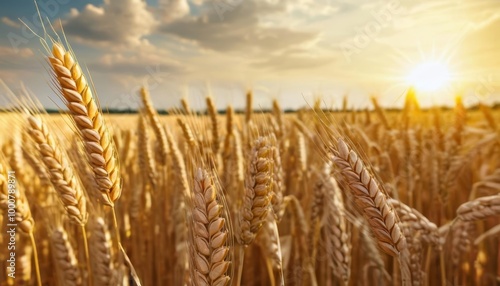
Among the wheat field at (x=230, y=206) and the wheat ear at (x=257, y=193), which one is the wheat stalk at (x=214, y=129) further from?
the wheat ear at (x=257, y=193)

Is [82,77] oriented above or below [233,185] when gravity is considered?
above

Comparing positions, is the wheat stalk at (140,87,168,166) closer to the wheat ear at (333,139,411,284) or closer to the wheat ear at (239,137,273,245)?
the wheat ear at (239,137,273,245)

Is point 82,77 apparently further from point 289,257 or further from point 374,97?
point 374,97

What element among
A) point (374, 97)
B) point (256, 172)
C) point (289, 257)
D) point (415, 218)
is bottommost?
point (289, 257)

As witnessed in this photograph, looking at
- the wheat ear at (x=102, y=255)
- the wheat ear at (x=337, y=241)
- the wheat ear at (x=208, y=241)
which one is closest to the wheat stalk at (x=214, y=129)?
the wheat ear at (x=337, y=241)

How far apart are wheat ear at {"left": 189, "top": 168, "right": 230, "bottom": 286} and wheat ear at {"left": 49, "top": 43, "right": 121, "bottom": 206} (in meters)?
0.31

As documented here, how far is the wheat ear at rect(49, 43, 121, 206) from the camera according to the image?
3.55ft

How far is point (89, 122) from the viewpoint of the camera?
42.9 inches

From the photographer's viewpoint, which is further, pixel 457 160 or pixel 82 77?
pixel 457 160

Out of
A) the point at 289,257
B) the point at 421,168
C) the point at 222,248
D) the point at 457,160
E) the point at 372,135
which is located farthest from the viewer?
the point at 372,135

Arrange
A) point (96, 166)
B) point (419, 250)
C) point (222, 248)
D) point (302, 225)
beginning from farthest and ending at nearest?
Answer: point (302, 225)
point (419, 250)
point (96, 166)
point (222, 248)

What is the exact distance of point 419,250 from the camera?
141cm

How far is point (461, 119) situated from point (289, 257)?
6.70ft

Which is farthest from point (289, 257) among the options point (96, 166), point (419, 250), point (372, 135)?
point (372, 135)
